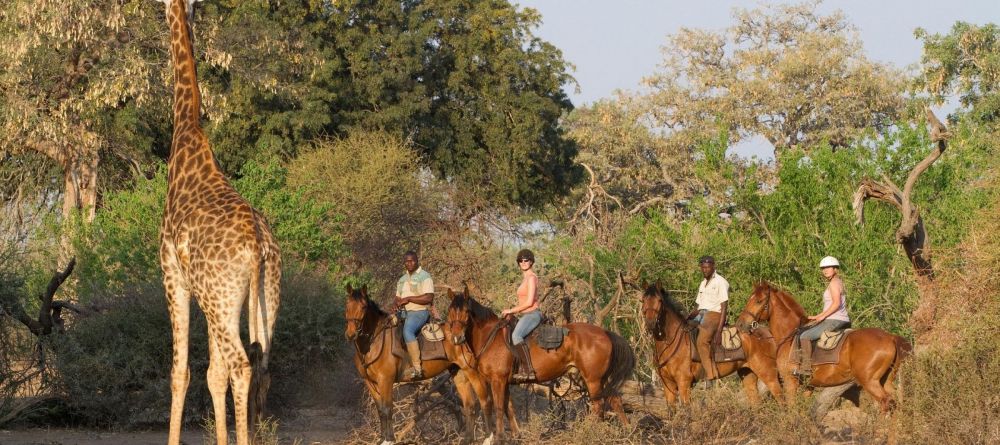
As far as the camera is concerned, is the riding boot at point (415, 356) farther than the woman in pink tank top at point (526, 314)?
Yes

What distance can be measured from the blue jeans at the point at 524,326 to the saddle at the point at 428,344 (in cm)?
80

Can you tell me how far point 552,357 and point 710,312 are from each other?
2.31 metres

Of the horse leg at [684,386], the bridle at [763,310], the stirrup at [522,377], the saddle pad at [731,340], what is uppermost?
the bridle at [763,310]

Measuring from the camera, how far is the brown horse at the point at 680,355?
48.2ft

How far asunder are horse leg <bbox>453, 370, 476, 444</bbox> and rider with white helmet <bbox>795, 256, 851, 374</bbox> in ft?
12.2

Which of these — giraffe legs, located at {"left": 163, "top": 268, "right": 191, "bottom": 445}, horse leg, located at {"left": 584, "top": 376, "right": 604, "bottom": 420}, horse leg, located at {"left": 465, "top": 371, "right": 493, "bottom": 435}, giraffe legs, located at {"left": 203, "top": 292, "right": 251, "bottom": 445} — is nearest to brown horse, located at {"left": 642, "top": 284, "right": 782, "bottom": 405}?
horse leg, located at {"left": 584, "top": 376, "right": 604, "bottom": 420}

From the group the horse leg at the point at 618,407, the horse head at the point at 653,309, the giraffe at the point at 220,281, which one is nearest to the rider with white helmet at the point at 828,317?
the horse head at the point at 653,309

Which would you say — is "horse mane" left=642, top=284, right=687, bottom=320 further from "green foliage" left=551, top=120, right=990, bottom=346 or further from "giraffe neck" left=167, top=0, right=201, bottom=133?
"giraffe neck" left=167, top=0, right=201, bottom=133

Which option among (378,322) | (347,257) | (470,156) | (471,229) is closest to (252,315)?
(378,322)

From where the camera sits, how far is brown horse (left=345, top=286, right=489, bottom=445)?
13688mm

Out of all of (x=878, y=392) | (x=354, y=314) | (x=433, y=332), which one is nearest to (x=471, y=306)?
(x=433, y=332)

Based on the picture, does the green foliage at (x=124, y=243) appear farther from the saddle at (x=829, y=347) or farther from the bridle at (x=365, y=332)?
the saddle at (x=829, y=347)

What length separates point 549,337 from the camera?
45.1ft

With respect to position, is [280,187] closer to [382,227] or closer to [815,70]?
[382,227]
